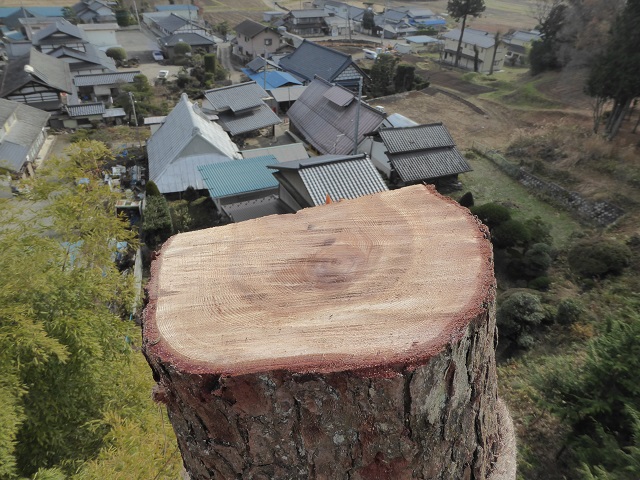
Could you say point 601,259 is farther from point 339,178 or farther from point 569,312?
point 339,178

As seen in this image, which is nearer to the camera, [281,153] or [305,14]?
[281,153]

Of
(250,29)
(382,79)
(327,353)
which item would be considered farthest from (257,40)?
(327,353)

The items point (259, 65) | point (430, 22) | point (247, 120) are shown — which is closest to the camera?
point (247, 120)

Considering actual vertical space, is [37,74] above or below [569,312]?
above

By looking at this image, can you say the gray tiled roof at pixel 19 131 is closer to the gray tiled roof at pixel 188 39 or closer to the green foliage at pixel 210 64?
the green foliage at pixel 210 64

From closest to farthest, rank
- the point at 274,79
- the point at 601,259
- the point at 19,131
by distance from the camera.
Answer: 1. the point at 601,259
2. the point at 19,131
3. the point at 274,79

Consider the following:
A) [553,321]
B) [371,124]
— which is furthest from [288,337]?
[371,124]

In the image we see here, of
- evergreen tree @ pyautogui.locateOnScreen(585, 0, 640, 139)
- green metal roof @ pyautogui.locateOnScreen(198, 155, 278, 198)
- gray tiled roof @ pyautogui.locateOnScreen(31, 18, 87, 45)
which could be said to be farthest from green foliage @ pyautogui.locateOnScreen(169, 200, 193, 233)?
gray tiled roof @ pyautogui.locateOnScreen(31, 18, 87, 45)

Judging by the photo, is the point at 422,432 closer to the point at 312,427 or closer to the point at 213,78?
the point at 312,427

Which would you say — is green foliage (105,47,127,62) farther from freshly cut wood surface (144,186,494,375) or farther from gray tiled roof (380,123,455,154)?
freshly cut wood surface (144,186,494,375)
